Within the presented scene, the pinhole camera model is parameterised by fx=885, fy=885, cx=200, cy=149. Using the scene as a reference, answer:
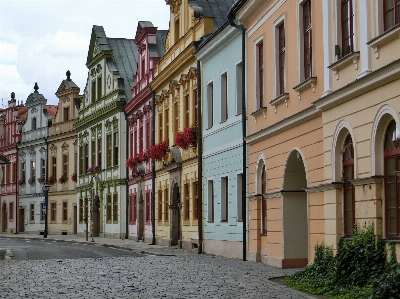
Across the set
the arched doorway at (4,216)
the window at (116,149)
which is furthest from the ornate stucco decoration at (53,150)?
the window at (116,149)

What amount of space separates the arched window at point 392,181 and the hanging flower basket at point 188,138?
19.3 m

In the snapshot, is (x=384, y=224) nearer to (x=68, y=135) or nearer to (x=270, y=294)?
(x=270, y=294)

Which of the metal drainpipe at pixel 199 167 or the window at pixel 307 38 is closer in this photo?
the window at pixel 307 38

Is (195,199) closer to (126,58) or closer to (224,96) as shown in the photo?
(224,96)

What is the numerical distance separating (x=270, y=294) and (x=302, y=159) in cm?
629

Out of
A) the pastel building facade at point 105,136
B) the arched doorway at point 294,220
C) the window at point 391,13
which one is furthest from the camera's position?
the pastel building facade at point 105,136

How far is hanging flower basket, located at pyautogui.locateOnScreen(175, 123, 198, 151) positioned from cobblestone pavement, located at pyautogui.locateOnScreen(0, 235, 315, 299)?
8.23 metres

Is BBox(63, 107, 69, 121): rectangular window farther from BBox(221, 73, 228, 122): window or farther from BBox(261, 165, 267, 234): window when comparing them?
BBox(261, 165, 267, 234): window

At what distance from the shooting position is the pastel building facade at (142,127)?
45281mm

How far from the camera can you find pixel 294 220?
2255 cm

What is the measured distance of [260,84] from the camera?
25.6 meters

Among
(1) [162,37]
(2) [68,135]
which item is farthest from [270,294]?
(2) [68,135]

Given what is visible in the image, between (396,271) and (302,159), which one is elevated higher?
(302,159)

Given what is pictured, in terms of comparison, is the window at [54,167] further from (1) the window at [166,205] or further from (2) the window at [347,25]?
(2) the window at [347,25]
